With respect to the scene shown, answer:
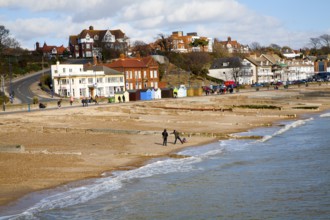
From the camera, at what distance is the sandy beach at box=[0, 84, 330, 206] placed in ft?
77.8

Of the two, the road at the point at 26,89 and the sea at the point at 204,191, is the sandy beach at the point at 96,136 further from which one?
the road at the point at 26,89

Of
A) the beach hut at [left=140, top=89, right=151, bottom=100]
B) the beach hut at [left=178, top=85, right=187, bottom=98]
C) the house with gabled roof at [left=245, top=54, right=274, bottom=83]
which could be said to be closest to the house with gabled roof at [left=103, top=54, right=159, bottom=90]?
the beach hut at [left=178, top=85, right=187, bottom=98]

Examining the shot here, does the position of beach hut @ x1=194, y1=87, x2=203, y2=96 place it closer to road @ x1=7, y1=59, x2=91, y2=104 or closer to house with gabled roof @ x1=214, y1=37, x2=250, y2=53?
road @ x1=7, y1=59, x2=91, y2=104

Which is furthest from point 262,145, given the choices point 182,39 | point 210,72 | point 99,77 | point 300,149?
point 182,39

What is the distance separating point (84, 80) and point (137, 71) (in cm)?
1497

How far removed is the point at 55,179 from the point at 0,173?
8.48ft

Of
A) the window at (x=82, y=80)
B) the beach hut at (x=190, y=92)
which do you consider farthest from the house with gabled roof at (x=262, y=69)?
the window at (x=82, y=80)

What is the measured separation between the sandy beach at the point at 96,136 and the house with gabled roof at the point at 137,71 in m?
30.6

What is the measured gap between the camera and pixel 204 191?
20.5 metres

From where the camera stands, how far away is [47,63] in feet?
387

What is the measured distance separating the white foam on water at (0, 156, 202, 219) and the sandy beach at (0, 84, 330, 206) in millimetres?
1130

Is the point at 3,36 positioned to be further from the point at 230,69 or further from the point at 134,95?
the point at 230,69

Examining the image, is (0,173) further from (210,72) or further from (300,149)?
(210,72)

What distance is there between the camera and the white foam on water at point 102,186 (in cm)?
1845
